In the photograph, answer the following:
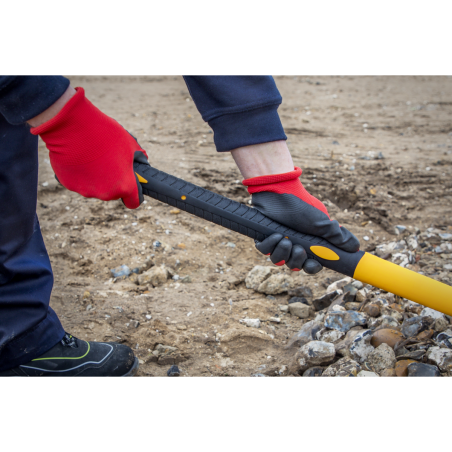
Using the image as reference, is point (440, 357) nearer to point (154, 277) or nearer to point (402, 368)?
point (402, 368)

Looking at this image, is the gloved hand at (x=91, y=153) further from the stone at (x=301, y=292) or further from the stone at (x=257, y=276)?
the stone at (x=301, y=292)

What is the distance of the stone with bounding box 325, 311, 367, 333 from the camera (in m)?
1.84

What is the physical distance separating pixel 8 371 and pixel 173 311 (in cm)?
80

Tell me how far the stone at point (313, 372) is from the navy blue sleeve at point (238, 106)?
990mm

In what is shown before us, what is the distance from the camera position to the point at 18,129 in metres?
1.39

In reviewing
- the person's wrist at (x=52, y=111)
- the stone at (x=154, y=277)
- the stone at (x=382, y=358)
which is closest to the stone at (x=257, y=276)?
the stone at (x=154, y=277)

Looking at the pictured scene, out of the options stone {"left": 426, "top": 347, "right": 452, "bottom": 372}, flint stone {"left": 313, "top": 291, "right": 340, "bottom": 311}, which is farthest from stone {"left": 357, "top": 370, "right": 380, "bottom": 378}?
flint stone {"left": 313, "top": 291, "right": 340, "bottom": 311}

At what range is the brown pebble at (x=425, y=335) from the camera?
5.52 ft

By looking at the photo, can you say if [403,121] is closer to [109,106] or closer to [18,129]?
[109,106]

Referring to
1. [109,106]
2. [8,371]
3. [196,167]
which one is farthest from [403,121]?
[8,371]

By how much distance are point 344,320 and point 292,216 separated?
0.70 m

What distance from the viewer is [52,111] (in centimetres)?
124

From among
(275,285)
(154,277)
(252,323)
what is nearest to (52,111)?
(154,277)

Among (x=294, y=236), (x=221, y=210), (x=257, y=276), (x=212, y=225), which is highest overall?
(x=221, y=210)
